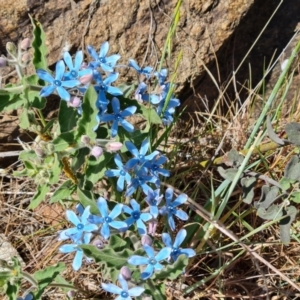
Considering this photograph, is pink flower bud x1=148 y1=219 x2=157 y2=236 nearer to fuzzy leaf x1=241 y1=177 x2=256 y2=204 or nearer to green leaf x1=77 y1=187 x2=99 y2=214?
green leaf x1=77 y1=187 x2=99 y2=214

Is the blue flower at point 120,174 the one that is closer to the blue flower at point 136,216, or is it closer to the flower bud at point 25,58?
the blue flower at point 136,216

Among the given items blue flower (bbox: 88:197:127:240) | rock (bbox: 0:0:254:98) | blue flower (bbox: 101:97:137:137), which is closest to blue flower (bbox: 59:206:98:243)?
blue flower (bbox: 88:197:127:240)

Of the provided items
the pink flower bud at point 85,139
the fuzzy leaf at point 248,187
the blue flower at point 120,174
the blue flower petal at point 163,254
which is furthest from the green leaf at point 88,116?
the fuzzy leaf at point 248,187

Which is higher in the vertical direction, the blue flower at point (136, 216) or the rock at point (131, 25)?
the rock at point (131, 25)

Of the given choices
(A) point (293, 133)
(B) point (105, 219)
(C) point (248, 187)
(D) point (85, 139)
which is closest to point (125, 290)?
(B) point (105, 219)

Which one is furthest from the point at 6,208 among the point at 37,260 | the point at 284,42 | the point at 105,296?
the point at 284,42

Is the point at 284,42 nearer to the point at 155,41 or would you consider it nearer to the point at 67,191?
the point at 155,41
